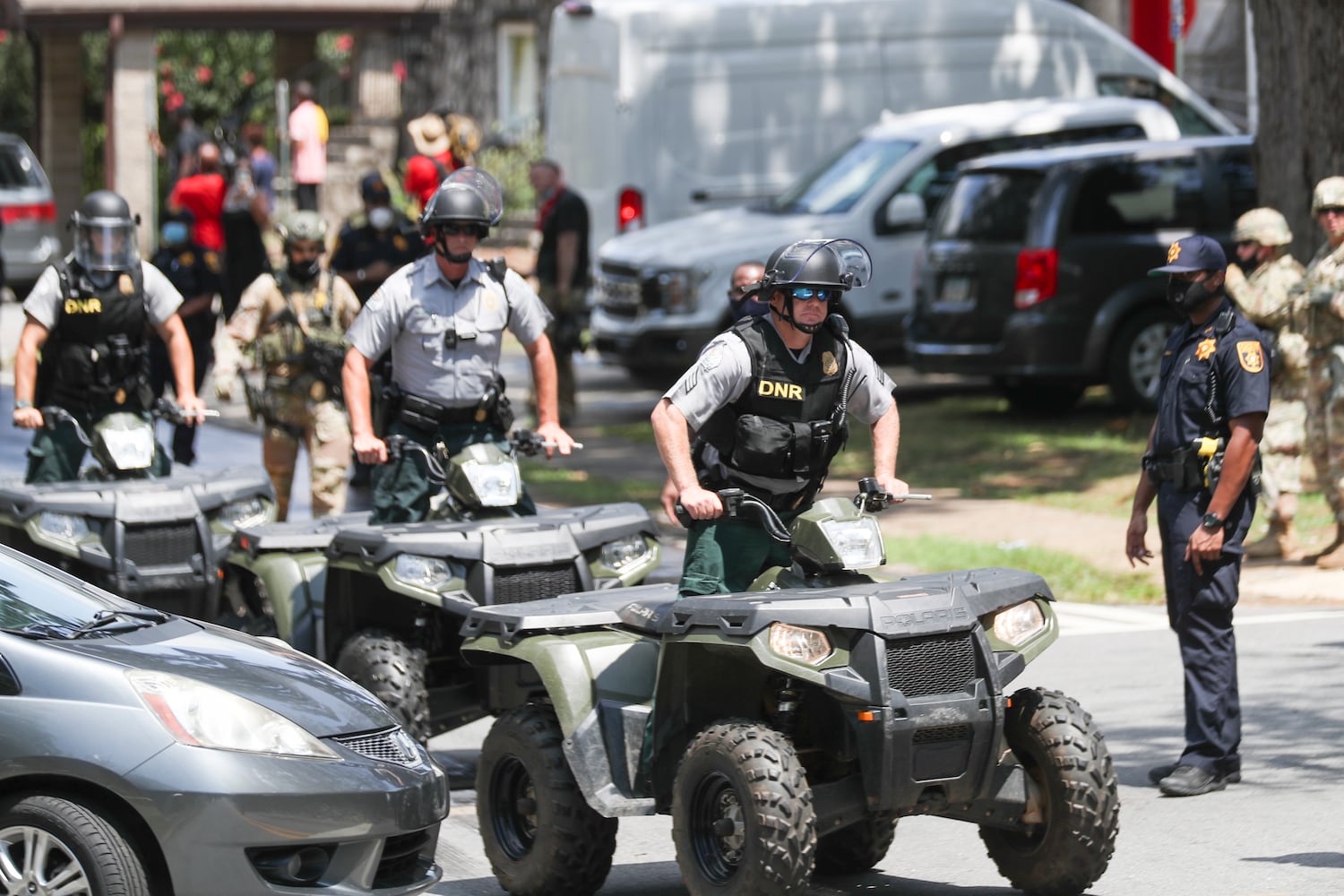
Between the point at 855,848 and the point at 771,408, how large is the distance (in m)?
1.34

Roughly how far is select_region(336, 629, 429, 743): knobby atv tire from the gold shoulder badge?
3.00m

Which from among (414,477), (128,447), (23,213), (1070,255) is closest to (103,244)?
(128,447)

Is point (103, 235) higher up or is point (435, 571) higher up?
point (103, 235)

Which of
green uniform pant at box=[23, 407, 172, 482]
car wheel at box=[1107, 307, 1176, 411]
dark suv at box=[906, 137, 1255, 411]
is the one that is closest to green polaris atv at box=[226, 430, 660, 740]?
green uniform pant at box=[23, 407, 172, 482]

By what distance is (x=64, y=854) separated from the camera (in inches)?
201

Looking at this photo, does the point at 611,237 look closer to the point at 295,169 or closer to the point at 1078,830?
the point at 295,169

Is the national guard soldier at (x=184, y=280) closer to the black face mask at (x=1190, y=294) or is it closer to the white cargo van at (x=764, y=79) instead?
the white cargo van at (x=764, y=79)

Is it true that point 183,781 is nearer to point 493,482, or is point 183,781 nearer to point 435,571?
point 435,571

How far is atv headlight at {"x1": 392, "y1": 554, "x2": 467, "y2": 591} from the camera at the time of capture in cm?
747

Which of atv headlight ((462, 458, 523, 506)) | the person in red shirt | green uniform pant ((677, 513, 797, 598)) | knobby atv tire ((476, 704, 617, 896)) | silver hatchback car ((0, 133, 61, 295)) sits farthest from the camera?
silver hatchback car ((0, 133, 61, 295))

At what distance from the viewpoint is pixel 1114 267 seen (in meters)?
15.5

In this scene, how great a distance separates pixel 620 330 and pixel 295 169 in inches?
389

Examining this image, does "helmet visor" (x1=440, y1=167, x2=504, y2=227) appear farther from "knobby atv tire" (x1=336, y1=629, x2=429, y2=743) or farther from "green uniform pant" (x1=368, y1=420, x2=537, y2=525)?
"knobby atv tire" (x1=336, y1=629, x2=429, y2=743)

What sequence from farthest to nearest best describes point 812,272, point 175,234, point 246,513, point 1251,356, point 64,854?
1. point 175,234
2. point 246,513
3. point 1251,356
4. point 812,272
5. point 64,854
